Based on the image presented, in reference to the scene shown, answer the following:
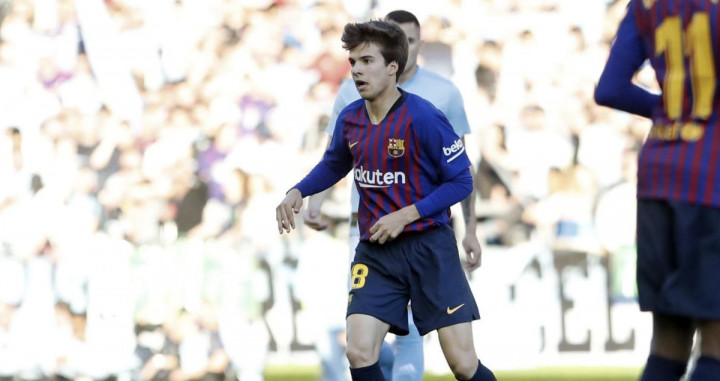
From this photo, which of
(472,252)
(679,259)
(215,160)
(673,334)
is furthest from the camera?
(215,160)

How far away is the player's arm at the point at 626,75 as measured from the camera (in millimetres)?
3812

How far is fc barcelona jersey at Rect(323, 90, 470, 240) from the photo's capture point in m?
4.87

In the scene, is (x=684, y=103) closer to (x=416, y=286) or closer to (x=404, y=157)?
(x=404, y=157)

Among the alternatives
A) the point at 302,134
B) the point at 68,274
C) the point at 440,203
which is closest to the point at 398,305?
the point at 440,203

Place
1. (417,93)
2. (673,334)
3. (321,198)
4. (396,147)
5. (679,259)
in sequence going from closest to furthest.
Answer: (679,259), (673,334), (396,147), (417,93), (321,198)

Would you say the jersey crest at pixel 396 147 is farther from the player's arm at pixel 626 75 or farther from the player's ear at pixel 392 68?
the player's arm at pixel 626 75

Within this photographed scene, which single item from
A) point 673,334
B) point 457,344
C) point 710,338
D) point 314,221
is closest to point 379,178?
point 457,344

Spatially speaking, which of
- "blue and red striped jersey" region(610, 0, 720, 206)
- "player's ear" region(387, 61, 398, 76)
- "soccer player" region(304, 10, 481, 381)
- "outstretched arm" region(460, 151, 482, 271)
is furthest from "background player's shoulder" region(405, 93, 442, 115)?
"blue and red striped jersey" region(610, 0, 720, 206)

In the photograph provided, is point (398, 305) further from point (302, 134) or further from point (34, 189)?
point (34, 189)

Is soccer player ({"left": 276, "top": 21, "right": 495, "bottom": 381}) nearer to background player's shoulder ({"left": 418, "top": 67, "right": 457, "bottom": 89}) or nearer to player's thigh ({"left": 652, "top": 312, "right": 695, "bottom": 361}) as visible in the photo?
background player's shoulder ({"left": 418, "top": 67, "right": 457, "bottom": 89})

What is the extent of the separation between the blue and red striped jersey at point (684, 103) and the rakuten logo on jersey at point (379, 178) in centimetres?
132

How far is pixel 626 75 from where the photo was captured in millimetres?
3836

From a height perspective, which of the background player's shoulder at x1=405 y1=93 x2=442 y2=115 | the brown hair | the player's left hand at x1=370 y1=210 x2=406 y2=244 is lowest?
the player's left hand at x1=370 y1=210 x2=406 y2=244

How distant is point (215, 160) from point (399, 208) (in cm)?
290
